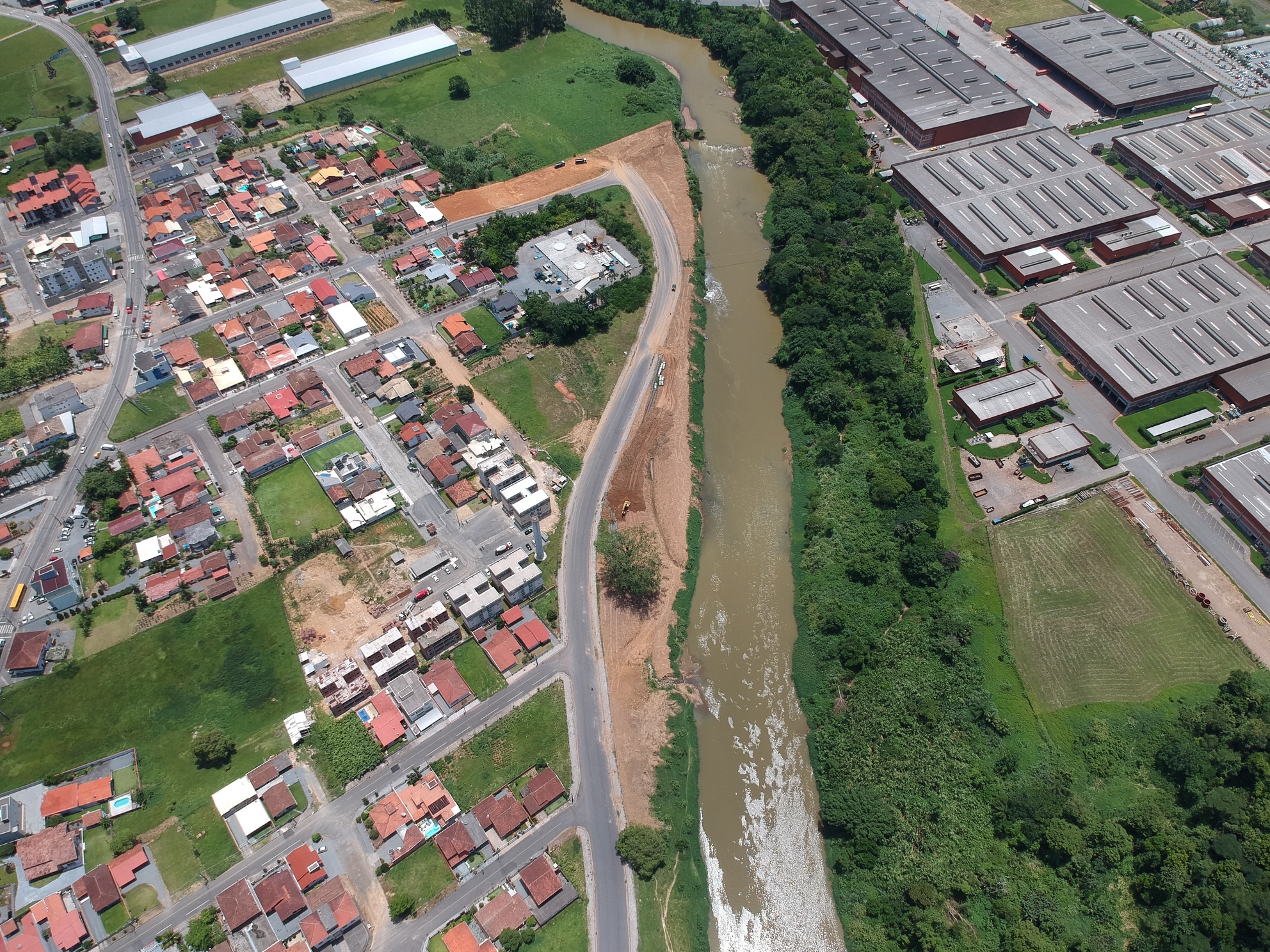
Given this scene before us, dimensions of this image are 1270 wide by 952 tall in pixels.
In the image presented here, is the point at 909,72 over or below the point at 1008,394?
over

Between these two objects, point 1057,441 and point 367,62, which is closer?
point 1057,441

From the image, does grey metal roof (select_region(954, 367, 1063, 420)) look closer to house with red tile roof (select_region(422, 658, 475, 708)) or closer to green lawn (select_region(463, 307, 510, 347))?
green lawn (select_region(463, 307, 510, 347))

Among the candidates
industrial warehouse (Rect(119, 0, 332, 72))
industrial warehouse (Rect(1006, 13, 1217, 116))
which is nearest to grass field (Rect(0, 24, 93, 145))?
industrial warehouse (Rect(119, 0, 332, 72))

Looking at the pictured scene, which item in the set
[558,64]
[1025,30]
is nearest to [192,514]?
[558,64]

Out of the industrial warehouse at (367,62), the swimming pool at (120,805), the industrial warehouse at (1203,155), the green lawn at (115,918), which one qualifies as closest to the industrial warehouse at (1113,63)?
the industrial warehouse at (1203,155)

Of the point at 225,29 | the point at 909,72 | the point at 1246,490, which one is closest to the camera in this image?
the point at 1246,490

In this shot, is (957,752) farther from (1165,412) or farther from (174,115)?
(174,115)

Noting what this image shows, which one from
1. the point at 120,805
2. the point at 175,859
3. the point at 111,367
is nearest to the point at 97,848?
the point at 120,805
